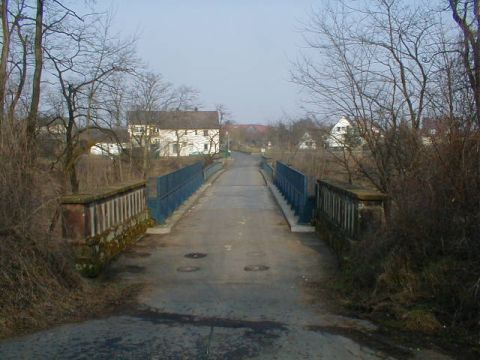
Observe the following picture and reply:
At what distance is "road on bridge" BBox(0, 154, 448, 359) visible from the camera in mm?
4523

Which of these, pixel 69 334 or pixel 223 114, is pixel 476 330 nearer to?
pixel 69 334

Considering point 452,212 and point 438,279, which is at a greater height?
point 452,212

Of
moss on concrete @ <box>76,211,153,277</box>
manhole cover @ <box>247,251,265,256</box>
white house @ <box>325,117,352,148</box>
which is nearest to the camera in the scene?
moss on concrete @ <box>76,211,153,277</box>

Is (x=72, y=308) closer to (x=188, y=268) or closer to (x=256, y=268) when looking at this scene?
(x=188, y=268)

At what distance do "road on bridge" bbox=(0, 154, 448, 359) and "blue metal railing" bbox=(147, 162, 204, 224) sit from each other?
2067 mm

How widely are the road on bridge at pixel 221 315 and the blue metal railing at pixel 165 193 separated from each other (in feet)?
6.78

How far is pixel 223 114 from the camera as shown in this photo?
82.6 meters

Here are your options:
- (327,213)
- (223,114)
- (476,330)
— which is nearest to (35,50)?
(327,213)

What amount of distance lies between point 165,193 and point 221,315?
9142mm

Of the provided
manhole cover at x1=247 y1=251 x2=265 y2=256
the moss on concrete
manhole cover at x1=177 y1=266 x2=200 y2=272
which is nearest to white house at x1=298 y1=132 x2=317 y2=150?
manhole cover at x1=247 y1=251 x2=265 y2=256

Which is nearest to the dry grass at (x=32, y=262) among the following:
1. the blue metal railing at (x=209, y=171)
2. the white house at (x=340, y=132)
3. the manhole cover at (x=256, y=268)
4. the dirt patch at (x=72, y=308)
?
the dirt patch at (x=72, y=308)

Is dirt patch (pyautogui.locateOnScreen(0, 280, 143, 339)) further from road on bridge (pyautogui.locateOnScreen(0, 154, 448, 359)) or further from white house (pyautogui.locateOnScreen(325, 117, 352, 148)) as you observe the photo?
white house (pyautogui.locateOnScreen(325, 117, 352, 148))

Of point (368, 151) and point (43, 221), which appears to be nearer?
point (43, 221)

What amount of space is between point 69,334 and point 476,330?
11.9ft
